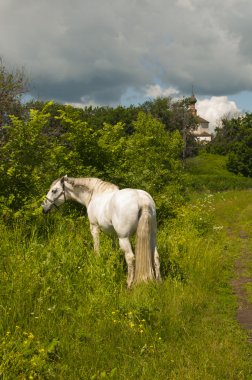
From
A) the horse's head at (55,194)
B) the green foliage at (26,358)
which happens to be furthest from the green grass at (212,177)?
the green foliage at (26,358)

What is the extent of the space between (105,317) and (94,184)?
4175 millimetres

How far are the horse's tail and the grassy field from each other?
302mm

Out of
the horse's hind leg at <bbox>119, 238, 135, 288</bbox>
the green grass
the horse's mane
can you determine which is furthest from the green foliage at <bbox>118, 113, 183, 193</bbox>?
the green grass

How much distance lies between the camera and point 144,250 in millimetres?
7684

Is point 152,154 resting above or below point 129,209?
above

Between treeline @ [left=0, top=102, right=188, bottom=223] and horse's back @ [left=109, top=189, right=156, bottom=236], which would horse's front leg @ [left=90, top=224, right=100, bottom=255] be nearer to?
horse's back @ [left=109, top=189, right=156, bottom=236]

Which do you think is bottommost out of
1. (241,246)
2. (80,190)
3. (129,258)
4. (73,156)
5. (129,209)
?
(241,246)

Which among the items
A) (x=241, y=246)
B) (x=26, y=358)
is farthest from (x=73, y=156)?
(x=26, y=358)

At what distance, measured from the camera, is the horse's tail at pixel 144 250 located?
7.64m

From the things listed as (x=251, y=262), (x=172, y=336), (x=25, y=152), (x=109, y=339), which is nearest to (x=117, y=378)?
(x=109, y=339)

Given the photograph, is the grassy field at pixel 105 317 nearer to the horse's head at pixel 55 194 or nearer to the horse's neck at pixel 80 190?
the horse's head at pixel 55 194

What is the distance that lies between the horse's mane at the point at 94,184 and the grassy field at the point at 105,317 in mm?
1163

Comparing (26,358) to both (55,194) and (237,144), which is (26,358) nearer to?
(55,194)

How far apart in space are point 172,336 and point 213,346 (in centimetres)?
58
